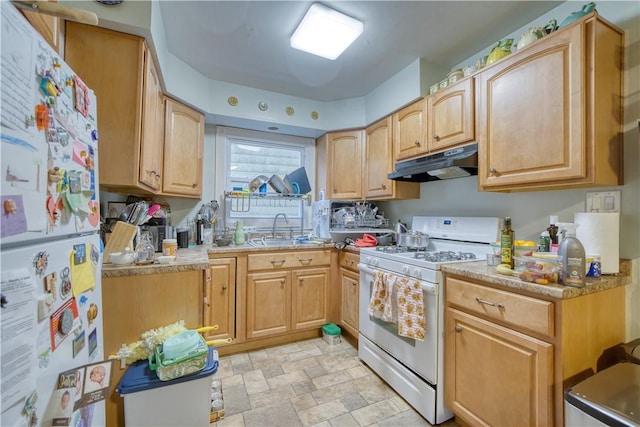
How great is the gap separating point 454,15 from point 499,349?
194 centimetres

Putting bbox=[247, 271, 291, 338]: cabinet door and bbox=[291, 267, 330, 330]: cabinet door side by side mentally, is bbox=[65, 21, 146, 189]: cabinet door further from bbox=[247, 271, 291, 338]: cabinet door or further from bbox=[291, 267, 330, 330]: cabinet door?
bbox=[291, 267, 330, 330]: cabinet door

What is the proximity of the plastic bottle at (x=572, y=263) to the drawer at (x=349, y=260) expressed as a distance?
141 centimetres

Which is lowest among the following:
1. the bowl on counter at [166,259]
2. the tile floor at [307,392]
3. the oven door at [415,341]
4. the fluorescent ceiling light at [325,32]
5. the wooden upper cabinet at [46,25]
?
the tile floor at [307,392]

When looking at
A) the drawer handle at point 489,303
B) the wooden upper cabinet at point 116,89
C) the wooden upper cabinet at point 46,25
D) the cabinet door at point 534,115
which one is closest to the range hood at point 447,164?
the cabinet door at point 534,115

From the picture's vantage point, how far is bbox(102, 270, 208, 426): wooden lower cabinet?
1.21m

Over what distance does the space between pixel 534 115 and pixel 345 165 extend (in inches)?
67.0

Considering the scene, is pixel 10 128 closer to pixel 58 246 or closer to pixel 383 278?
pixel 58 246

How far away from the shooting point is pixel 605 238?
4.05ft

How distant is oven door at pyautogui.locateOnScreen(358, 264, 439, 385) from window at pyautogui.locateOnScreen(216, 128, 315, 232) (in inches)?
54.4

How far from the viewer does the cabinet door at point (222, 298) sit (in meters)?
2.17

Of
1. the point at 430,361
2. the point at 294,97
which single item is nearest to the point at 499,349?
the point at 430,361

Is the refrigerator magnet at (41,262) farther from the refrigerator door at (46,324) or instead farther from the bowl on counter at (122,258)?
the bowl on counter at (122,258)

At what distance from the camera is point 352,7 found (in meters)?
1.59

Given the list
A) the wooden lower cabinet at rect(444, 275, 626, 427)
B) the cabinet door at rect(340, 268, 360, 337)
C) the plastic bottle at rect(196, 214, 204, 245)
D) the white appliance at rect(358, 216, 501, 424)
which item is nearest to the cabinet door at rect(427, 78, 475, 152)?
the white appliance at rect(358, 216, 501, 424)
